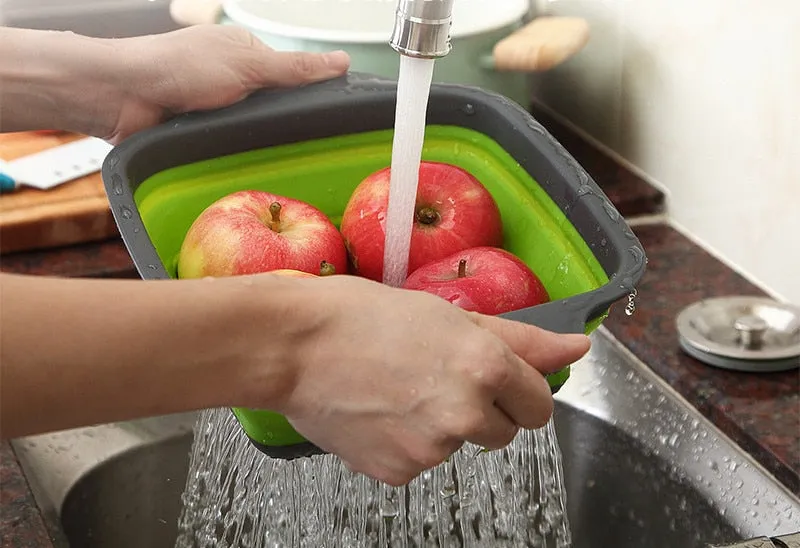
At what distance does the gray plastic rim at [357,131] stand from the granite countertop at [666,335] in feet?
0.88

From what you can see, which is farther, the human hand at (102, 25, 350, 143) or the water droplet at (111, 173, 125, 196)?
the human hand at (102, 25, 350, 143)

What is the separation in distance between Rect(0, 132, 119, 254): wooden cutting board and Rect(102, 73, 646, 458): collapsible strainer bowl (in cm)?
35

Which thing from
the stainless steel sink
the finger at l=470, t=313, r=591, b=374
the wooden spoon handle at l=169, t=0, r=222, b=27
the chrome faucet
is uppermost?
the chrome faucet

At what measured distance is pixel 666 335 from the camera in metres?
0.86

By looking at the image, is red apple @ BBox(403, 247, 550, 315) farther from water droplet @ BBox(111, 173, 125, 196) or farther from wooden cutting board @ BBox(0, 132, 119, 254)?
wooden cutting board @ BBox(0, 132, 119, 254)

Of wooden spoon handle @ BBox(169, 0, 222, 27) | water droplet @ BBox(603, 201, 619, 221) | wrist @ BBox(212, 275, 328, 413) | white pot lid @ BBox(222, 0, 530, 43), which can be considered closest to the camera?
wrist @ BBox(212, 275, 328, 413)

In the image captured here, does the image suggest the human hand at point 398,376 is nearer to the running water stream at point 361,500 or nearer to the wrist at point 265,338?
the wrist at point 265,338

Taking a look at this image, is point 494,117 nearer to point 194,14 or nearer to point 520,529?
point 520,529

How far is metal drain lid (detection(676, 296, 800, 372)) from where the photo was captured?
2.62 feet

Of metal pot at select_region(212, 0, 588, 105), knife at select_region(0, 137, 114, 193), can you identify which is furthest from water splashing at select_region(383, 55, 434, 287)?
knife at select_region(0, 137, 114, 193)

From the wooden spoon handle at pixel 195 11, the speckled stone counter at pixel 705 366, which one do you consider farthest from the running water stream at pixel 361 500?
the wooden spoon handle at pixel 195 11

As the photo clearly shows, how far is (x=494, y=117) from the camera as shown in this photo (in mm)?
650

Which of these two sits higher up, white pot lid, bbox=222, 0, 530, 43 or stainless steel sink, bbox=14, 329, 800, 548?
white pot lid, bbox=222, 0, 530, 43

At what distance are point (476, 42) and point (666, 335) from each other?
0.33 meters
